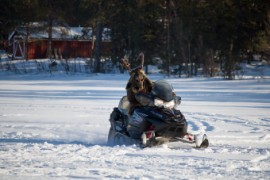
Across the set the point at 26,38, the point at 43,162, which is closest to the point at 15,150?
the point at 43,162

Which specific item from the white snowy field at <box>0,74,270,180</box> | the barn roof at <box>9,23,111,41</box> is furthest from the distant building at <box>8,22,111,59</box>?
the white snowy field at <box>0,74,270,180</box>

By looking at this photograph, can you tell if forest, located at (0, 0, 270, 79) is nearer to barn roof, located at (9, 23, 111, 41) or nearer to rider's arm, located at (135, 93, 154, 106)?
barn roof, located at (9, 23, 111, 41)

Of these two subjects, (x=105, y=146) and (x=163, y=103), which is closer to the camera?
(x=163, y=103)

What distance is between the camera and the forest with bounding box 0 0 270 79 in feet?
113

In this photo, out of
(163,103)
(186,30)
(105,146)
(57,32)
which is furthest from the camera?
(57,32)

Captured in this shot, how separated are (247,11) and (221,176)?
29000 mm

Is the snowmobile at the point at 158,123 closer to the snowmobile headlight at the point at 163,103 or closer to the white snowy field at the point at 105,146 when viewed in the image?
the snowmobile headlight at the point at 163,103

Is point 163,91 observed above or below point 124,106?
above

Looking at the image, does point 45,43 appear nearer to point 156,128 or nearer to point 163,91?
point 163,91

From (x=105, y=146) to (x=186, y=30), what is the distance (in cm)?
2816

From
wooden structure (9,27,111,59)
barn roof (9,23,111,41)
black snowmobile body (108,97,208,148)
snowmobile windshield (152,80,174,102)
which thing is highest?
barn roof (9,23,111,41)

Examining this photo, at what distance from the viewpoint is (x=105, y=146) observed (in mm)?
9391

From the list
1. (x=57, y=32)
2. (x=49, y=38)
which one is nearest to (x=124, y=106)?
(x=49, y=38)

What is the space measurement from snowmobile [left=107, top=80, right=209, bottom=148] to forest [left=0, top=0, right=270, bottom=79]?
2240cm
